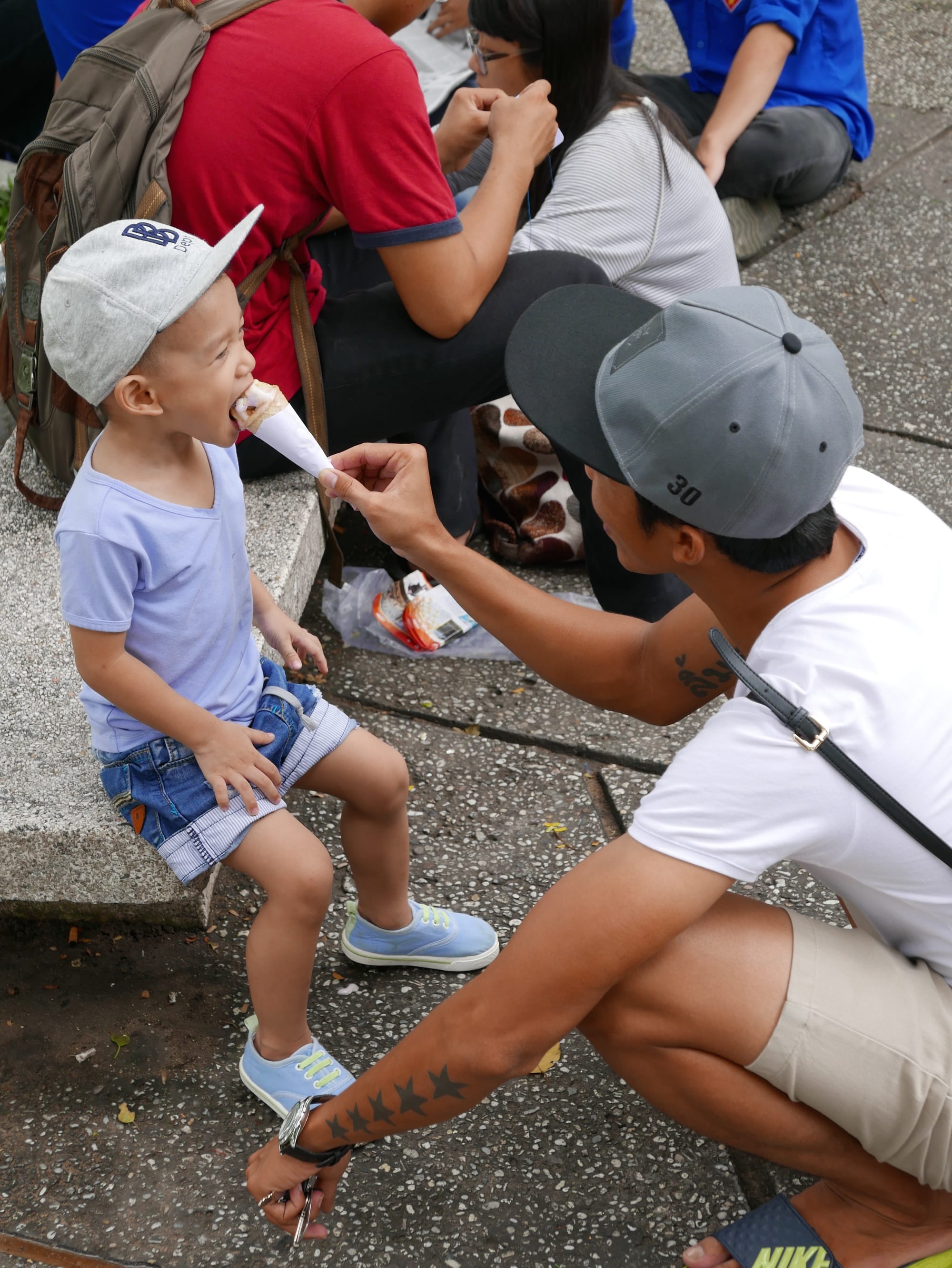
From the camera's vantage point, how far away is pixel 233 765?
1707 millimetres

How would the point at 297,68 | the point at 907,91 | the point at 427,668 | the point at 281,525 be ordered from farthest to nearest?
1. the point at 907,91
2. the point at 427,668
3. the point at 281,525
4. the point at 297,68

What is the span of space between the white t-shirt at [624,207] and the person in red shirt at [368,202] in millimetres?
170

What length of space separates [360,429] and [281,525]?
0.29 metres

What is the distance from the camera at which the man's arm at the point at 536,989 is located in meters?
1.35

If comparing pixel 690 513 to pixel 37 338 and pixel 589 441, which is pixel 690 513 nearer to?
pixel 589 441

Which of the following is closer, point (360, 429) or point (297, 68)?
point (297, 68)

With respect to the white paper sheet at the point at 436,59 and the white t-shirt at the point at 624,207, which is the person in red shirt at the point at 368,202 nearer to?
the white t-shirt at the point at 624,207

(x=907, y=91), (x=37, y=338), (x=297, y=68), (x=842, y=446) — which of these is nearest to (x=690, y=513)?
(x=842, y=446)

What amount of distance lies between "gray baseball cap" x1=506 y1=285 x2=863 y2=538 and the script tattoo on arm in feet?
1.42

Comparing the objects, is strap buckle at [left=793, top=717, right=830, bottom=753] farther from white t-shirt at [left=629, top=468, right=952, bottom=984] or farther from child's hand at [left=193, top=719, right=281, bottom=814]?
child's hand at [left=193, top=719, right=281, bottom=814]

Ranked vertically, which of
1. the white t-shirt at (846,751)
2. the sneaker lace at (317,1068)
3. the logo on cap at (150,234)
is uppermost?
the logo on cap at (150,234)

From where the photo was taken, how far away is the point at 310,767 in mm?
1887

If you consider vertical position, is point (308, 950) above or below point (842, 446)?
below

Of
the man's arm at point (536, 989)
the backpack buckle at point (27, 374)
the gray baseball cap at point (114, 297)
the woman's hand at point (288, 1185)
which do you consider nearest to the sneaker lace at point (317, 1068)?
the woman's hand at point (288, 1185)
